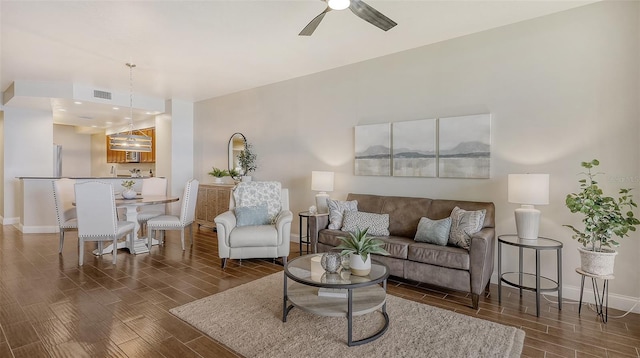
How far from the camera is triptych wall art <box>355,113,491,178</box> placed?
138 inches

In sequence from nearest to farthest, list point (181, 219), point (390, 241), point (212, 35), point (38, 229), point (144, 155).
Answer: point (390, 241) → point (212, 35) → point (181, 219) → point (38, 229) → point (144, 155)

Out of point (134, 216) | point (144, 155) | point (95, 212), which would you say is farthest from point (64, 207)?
point (144, 155)

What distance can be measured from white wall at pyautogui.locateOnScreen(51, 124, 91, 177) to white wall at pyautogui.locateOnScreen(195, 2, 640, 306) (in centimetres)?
955

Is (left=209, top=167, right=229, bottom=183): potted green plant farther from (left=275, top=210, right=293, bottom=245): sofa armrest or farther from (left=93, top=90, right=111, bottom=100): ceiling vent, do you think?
(left=275, top=210, right=293, bottom=245): sofa armrest

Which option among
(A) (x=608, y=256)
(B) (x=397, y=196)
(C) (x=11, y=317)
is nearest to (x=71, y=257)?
(C) (x=11, y=317)

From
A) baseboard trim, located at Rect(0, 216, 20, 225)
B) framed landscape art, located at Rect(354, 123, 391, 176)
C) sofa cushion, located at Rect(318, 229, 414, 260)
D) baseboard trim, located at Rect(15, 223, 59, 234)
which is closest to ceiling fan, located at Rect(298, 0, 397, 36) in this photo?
framed landscape art, located at Rect(354, 123, 391, 176)

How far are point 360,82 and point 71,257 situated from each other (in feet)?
15.0

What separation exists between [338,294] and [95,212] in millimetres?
3231

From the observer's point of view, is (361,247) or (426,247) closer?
(361,247)

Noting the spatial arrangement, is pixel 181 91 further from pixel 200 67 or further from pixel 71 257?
pixel 71 257

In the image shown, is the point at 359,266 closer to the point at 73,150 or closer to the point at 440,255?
the point at 440,255

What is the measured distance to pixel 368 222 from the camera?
3715 mm

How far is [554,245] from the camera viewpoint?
272 centimetres

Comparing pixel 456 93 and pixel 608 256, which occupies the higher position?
pixel 456 93
